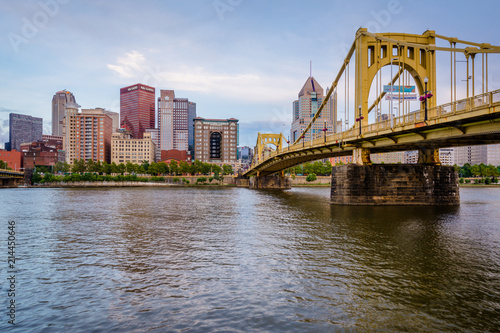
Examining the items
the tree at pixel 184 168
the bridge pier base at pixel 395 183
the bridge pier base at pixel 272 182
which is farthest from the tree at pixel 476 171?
the bridge pier base at pixel 395 183

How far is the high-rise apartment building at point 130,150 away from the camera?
19288 centimetres

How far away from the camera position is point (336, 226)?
23594mm

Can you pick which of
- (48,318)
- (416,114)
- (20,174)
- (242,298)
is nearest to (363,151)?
(416,114)

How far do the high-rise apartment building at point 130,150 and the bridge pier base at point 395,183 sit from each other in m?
174

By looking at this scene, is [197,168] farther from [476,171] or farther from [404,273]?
[404,273]

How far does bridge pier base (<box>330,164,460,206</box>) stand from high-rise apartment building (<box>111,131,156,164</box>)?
17423cm

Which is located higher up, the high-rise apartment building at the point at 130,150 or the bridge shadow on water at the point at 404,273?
the high-rise apartment building at the point at 130,150

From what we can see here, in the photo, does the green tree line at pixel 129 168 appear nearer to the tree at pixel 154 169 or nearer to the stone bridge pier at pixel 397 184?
the tree at pixel 154 169

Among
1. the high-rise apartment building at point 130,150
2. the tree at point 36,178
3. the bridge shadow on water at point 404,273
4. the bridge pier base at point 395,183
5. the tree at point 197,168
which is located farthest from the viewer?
the high-rise apartment building at point 130,150

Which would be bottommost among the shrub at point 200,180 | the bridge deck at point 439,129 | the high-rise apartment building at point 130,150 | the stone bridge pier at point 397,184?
the shrub at point 200,180

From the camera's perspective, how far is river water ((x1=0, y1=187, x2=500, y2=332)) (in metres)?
8.46

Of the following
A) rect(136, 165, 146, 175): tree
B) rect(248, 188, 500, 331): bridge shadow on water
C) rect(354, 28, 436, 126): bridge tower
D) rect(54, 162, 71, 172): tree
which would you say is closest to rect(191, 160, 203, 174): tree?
rect(136, 165, 146, 175): tree

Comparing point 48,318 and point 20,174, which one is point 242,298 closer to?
point 48,318

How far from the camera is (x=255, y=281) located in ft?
37.7
